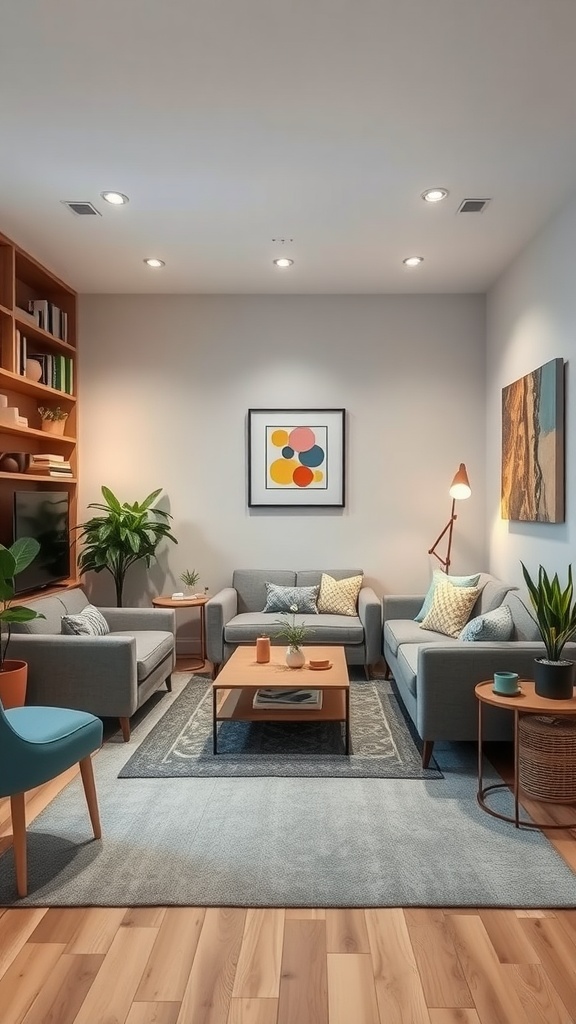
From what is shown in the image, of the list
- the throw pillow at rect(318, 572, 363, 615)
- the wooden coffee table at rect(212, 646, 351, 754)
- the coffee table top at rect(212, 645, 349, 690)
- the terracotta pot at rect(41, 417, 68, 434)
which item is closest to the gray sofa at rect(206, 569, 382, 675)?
the throw pillow at rect(318, 572, 363, 615)

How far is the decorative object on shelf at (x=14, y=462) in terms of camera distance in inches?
164

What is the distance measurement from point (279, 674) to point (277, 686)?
21 cm

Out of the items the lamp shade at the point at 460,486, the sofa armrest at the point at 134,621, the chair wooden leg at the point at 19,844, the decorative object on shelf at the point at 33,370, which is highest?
the decorative object on shelf at the point at 33,370

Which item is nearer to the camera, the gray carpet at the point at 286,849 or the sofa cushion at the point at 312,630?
the gray carpet at the point at 286,849

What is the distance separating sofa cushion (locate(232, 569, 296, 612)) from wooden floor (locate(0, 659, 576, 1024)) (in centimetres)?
315

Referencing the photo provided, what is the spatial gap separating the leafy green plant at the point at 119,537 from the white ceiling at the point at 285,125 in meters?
1.82

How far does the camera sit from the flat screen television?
4.23m

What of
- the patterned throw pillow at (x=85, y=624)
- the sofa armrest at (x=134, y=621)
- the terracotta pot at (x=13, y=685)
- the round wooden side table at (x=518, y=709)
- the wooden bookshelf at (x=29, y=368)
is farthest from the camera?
the sofa armrest at (x=134, y=621)

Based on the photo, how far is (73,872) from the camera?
7.49 ft

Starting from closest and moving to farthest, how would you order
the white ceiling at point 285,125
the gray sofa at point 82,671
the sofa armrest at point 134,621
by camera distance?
the white ceiling at point 285,125 < the gray sofa at point 82,671 < the sofa armrest at point 134,621

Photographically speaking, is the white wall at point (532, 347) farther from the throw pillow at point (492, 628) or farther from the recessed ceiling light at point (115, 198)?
the recessed ceiling light at point (115, 198)

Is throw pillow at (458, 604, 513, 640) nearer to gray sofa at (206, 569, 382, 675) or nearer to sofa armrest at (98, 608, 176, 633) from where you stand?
gray sofa at (206, 569, 382, 675)

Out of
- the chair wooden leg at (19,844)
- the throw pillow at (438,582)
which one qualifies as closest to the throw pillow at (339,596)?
the throw pillow at (438,582)

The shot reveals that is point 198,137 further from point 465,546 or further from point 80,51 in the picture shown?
point 465,546
